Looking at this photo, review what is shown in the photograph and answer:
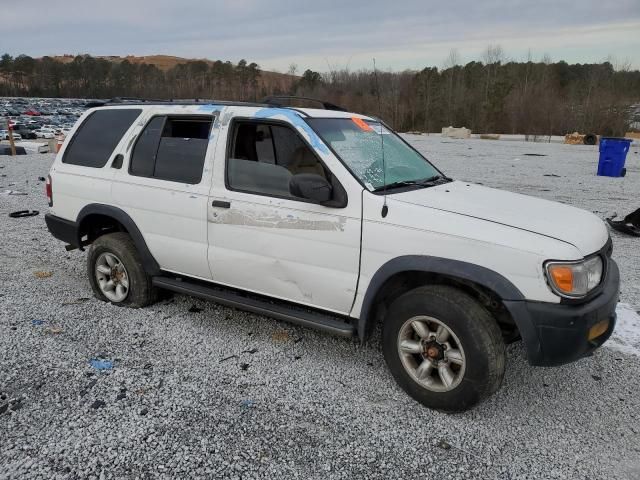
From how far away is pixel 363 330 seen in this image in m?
3.23

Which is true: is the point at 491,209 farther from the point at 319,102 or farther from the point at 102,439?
the point at 102,439

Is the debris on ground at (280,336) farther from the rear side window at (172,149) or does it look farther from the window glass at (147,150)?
the window glass at (147,150)

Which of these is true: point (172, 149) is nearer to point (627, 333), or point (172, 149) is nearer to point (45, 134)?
point (627, 333)

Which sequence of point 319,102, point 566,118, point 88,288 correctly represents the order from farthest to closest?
point 566,118
point 88,288
point 319,102

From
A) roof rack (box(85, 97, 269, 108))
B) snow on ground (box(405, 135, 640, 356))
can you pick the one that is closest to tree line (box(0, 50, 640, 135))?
snow on ground (box(405, 135, 640, 356))

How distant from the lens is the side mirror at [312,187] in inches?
123

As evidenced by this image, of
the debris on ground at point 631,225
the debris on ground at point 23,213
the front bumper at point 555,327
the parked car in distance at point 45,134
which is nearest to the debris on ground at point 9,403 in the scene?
the front bumper at point 555,327

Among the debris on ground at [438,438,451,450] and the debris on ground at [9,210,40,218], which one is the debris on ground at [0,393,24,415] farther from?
the debris on ground at [9,210,40,218]

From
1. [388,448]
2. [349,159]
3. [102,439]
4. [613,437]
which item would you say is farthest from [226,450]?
[613,437]

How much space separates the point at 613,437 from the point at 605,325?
2.22 ft

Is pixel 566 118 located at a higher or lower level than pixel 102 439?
higher

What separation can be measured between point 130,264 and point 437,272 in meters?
2.88

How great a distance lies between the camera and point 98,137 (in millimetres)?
4668

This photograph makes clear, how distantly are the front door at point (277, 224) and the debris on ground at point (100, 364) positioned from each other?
1.00 meters
